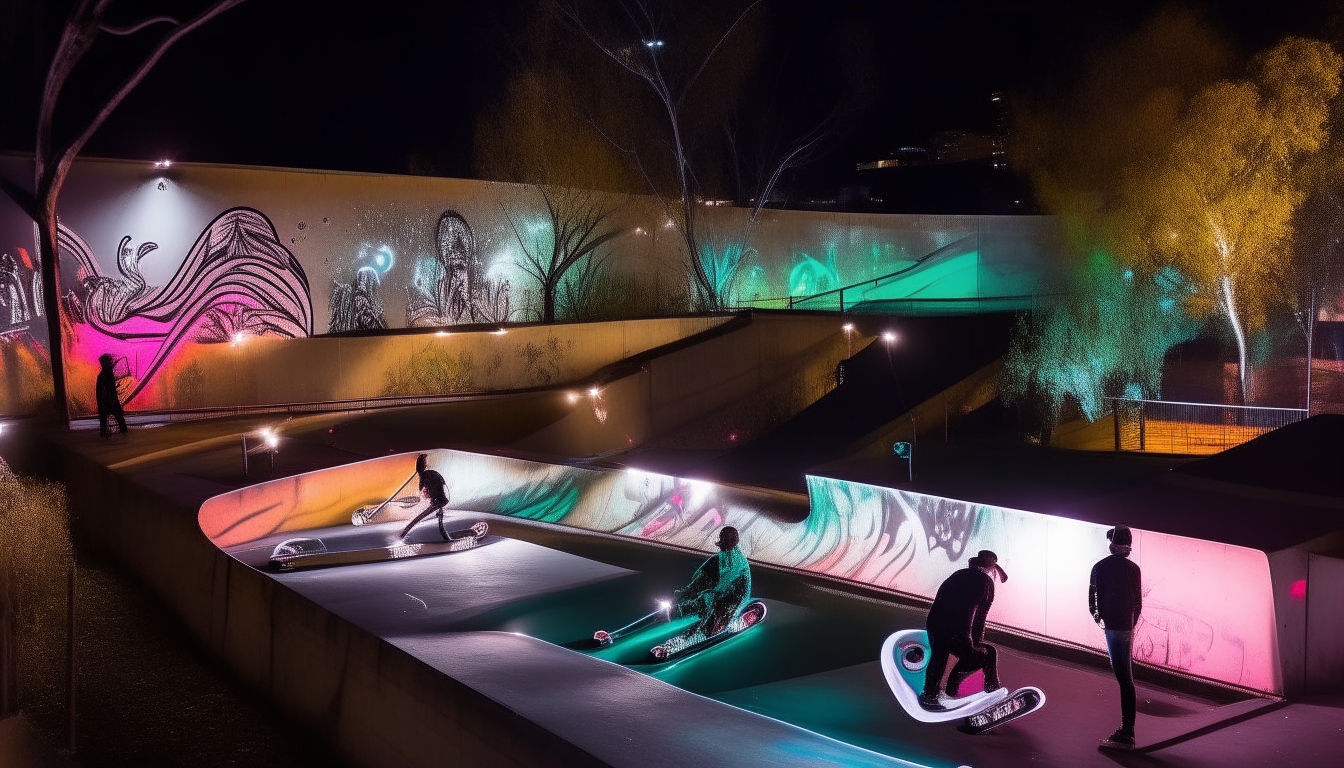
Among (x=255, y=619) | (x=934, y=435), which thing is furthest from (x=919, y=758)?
(x=934, y=435)

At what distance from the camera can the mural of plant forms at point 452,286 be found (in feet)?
91.8

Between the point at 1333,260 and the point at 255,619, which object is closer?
the point at 255,619

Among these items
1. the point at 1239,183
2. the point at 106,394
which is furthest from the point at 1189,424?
the point at 106,394

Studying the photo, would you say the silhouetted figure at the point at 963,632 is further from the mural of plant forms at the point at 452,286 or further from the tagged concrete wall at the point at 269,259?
the mural of plant forms at the point at 452,286

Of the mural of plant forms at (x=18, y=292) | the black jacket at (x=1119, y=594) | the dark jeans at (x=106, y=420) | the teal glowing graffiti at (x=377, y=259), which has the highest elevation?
the teal glowing graffiti at (x=377, y=259)

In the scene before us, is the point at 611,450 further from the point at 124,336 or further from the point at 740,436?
the point at 124,336

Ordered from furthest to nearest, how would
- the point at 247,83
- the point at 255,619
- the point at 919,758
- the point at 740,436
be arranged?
the point at 247,83 → the point at 740,436 → the point at 255,619 → the point at 919,758

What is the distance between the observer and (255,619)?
1088cm

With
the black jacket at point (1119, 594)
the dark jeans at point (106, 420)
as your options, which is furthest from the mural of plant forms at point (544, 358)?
the black jacket at point (1119, 594)

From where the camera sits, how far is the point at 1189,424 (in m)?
18.8

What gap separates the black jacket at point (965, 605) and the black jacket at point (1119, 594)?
85 cm

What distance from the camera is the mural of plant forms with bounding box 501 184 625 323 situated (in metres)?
31.4

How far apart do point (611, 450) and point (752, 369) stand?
5.06 meters

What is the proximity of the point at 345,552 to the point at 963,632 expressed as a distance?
373 inches
